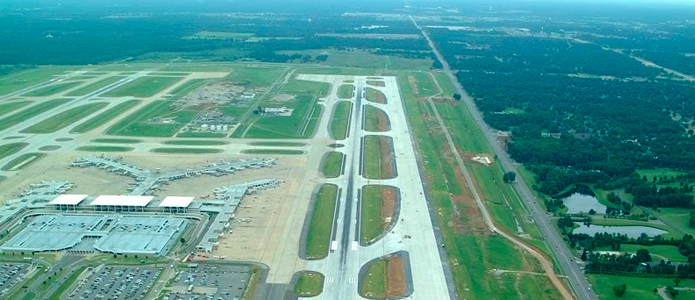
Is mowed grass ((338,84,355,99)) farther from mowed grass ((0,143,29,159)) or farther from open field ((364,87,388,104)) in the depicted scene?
mowed grass ((0,143,29,159))

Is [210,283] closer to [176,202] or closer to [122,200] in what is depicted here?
A: [176,202]

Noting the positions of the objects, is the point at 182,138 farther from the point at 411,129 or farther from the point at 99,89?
the point at 99,89

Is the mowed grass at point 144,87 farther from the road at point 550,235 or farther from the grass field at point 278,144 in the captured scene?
the road at point 550,235

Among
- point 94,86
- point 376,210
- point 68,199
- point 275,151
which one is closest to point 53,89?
point 94,86

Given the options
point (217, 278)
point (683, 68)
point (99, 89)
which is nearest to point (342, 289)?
point (217, 278)

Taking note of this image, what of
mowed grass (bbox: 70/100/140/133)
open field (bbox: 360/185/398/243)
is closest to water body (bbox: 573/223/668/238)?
open field (bbox: 360/185/398/243)

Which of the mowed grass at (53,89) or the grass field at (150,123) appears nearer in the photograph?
the grass field at (150,123)

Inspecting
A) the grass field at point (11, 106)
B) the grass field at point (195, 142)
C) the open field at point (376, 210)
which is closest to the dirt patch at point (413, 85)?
the grass field at point (195, 142)
